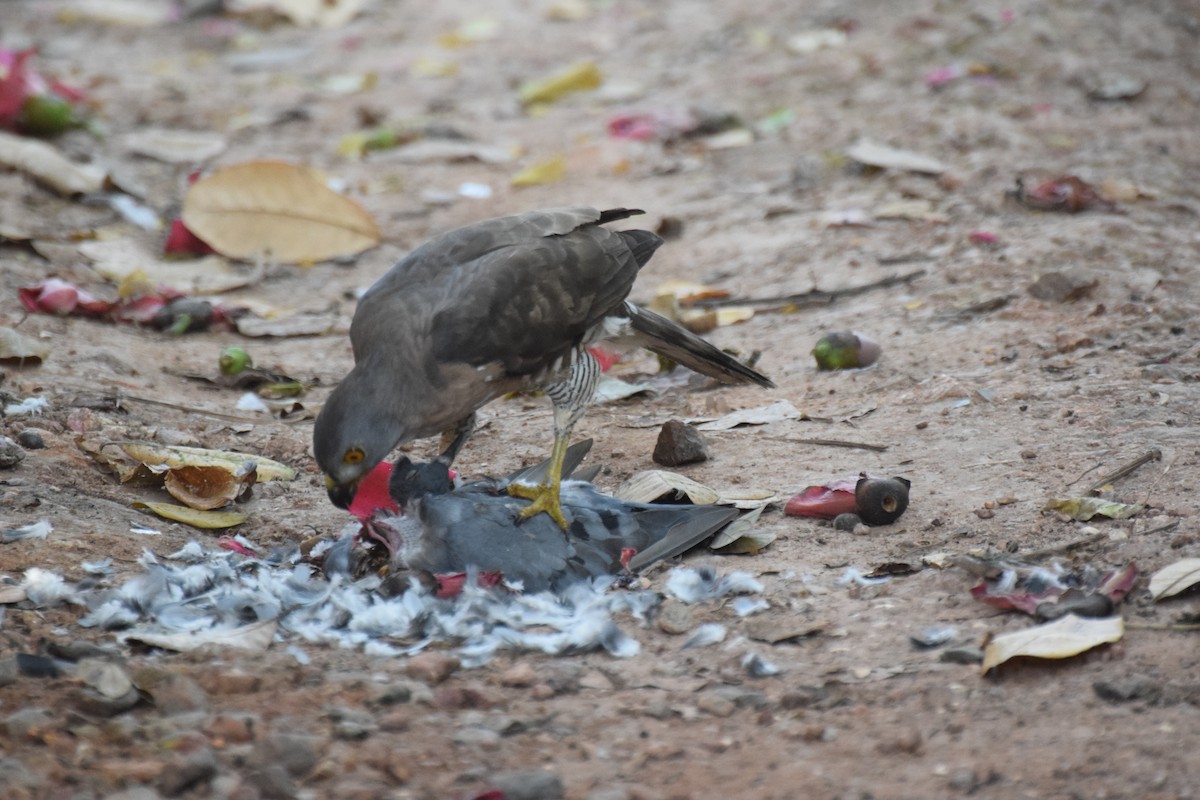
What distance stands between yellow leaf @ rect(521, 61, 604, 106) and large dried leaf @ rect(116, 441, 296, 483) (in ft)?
20.1

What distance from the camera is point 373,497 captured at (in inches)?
162

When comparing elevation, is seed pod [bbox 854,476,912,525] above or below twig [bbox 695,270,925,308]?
above

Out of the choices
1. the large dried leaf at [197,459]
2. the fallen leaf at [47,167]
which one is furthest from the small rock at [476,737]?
the fallen leaf at [47,167]

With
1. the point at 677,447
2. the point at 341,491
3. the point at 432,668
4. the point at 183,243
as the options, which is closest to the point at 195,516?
the point at 341,491

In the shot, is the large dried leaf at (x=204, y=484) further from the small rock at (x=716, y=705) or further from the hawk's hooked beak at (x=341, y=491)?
the small rock at (x=716, y=705)

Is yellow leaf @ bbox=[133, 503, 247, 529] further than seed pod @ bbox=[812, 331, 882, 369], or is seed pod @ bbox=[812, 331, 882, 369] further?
seed pod @ bbox=[812, 331, 882, 369]

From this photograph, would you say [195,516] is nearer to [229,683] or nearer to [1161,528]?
[229,683]

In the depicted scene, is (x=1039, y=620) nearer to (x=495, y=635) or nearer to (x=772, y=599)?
(x=772, y=599)

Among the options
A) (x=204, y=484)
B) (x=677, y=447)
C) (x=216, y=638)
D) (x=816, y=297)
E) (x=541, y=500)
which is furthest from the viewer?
(x=816, y=297)

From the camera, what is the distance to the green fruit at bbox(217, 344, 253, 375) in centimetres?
565

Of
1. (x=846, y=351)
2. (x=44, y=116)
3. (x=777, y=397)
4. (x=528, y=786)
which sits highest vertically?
(x=44, y=116)

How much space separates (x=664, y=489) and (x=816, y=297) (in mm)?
2292

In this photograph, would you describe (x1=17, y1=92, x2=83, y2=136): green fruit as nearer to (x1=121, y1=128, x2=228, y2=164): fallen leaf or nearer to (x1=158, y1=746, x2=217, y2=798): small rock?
(x1=121, y1=128, x2=228, y2=164): fallen leaf

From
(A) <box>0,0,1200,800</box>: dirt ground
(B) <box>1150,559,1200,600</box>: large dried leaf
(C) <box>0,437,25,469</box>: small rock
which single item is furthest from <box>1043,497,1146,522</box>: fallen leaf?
(C) <box>0,437,25,469</box>: small rock
